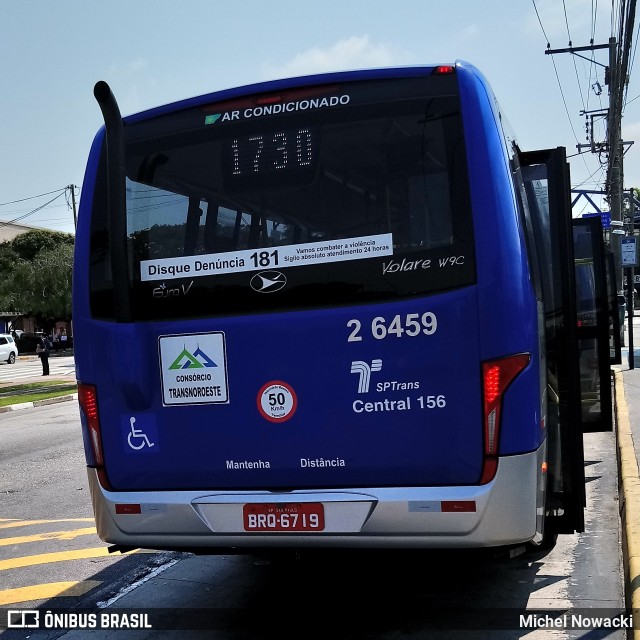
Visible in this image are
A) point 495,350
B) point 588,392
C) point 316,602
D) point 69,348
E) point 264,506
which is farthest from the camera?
point 69,348

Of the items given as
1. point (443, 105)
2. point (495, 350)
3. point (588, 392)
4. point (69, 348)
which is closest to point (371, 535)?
point (495, 350)

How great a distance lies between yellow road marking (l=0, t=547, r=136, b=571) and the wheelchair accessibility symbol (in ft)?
6.96

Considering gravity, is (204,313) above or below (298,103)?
below

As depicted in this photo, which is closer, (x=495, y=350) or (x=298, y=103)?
(x=495, y=350)

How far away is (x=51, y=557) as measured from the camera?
6.41 m

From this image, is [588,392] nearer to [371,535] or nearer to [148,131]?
[371,535]

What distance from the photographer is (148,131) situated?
4688 mm

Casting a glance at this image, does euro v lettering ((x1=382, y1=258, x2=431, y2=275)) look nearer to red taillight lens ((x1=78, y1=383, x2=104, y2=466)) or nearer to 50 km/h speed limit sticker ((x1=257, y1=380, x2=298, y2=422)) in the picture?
50 km/h speed limit sticker ((x1=257, y1=380, x2=298, y2=422))

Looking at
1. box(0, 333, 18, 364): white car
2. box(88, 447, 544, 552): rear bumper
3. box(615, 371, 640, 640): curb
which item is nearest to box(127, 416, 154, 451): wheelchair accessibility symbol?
box(88, 447, 544, 552): rear bumper

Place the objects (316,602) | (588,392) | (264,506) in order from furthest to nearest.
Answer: (588,392) → (316,602) → (264,506)

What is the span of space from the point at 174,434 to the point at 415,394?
126 centimetres

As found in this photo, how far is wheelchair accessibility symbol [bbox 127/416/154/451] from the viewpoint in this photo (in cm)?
449

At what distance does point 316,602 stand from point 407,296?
6.76 ft

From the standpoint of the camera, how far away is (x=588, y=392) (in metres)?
7.78
